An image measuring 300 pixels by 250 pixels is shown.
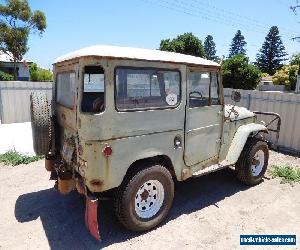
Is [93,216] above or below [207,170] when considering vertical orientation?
below

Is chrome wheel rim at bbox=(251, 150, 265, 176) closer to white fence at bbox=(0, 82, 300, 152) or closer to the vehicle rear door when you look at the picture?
the vehicle rear door

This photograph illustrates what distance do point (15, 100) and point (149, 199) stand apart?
344 inches

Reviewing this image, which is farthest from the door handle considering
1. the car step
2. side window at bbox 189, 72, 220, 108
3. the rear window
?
the rear window

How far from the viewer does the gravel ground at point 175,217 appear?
155 inches

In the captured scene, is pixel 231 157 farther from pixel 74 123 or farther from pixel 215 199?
pixel 74 123

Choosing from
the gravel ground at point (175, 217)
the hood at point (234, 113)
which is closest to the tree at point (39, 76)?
the gravel ground at point (175, 217)

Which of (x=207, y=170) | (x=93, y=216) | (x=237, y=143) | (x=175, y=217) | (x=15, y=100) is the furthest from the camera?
(x=15, y=100)

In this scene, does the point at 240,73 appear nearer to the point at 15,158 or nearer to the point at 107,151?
the point at 15,158

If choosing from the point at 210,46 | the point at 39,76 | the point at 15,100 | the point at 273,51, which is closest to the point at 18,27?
the point at 39,76

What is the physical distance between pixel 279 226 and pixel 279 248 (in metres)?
0.52

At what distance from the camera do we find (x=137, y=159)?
3848mm

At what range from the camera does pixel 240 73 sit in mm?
23078

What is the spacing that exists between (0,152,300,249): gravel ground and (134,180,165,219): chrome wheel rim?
271 millimetres

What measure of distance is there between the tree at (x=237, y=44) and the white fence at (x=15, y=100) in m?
70.7
